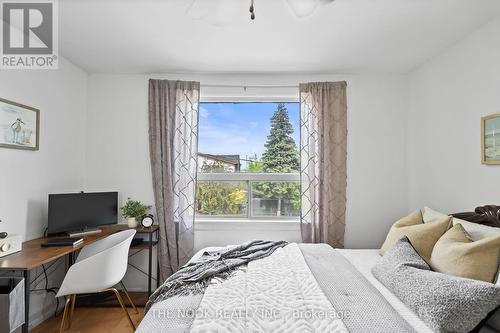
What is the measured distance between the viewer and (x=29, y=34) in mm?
2307

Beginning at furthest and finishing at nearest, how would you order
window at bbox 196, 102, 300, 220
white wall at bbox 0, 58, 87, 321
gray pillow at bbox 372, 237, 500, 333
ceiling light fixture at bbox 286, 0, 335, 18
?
window at bbox 196, 102, 300, 220 → white wall at bbox 0, 58, 87, 321 → ceiling light fixture at bbox 286, 0, 335, 18 → gray pillow at bbox 372, 237, 500, 333

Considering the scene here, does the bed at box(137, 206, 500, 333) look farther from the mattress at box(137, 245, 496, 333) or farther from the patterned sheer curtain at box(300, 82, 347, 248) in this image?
the patterned sheer curtain at box(300, 82, 347, 248)

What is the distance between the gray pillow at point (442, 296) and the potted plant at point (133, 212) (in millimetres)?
2484

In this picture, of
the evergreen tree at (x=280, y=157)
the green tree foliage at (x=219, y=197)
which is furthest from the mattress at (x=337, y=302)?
the green tree foliage at (x=219, y=197)

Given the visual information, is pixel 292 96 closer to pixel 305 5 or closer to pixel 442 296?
pixel 305 5

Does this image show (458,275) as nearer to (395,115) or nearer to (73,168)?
(395,115)

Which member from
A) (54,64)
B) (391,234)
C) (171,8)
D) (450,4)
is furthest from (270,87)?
(54,64)

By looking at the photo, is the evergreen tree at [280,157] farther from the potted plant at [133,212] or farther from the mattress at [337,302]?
the potted plant at [133,212]

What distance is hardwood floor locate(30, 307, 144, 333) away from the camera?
2.36m

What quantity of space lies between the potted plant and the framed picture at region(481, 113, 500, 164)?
330cm

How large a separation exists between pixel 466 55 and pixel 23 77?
396 centimetres

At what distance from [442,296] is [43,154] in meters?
3.33

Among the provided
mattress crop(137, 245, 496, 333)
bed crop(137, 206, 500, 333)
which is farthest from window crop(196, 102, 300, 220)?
bed crop(137, 206, 500, 333)

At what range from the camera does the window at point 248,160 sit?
326 centimetres
